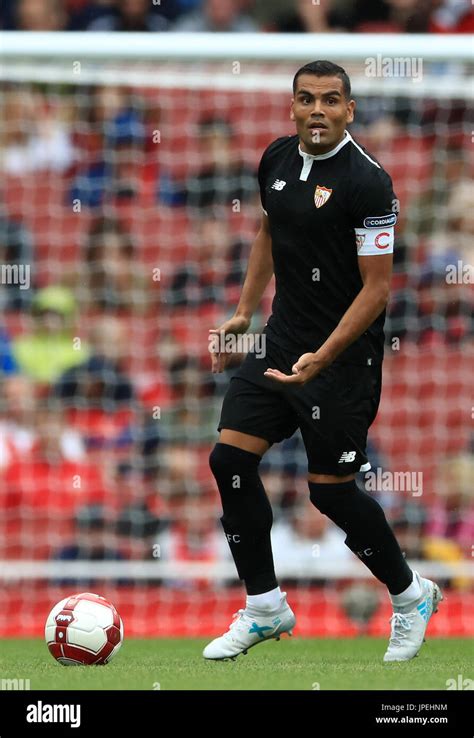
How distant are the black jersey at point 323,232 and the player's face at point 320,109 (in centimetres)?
11

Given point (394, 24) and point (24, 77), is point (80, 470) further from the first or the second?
point (394, 24)

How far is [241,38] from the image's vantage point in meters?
7.70

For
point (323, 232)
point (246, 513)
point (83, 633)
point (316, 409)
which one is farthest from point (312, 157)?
point (83, 633)

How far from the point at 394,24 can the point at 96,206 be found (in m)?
3.44

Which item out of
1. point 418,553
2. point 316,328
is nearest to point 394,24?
point 418,553

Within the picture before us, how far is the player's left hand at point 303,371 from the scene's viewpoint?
17.1 feet

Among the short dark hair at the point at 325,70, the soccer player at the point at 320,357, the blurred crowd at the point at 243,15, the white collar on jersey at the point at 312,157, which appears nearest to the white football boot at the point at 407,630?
the soccer player at the point at 320,357

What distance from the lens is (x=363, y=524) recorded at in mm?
5520

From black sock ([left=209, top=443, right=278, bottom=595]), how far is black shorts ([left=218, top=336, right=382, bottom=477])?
13 centimetres

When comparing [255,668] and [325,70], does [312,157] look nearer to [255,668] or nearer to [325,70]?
[325,70]

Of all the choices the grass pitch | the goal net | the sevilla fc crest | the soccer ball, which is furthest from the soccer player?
the goal net

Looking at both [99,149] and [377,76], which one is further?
[99,149]

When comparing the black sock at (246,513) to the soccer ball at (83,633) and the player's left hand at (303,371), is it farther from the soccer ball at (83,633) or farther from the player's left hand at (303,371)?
the soccer ball at (83,633)

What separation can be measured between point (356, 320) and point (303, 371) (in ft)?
0.93
